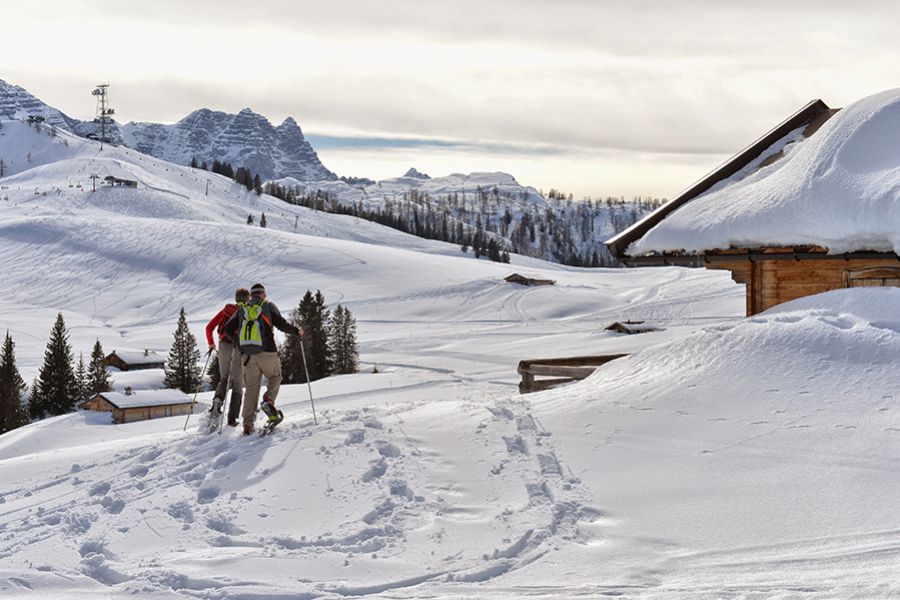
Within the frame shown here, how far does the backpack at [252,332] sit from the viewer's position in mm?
11156

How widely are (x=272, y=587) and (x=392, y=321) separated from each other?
69.4 metres

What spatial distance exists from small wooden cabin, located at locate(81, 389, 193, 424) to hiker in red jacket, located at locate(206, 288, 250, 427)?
30.3m

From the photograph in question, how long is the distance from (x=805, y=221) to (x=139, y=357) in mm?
58277

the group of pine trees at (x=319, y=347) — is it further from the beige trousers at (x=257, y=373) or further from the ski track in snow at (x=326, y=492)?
the ski track in snow at (x=326, y=492)

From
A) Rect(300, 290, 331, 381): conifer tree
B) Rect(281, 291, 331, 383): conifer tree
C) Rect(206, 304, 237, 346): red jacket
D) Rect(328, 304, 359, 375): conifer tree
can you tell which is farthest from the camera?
Rect(300, 290, 331, 381): conifer tree

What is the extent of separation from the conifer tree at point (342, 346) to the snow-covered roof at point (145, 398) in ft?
38.6

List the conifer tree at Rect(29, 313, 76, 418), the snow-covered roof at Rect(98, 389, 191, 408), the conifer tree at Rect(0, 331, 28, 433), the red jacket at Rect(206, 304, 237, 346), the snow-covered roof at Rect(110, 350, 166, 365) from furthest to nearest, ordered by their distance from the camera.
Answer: the snow-covered roof at Rect(110, 350, 166, 365) < the conifer tree at Rect(29, 313, 76, 418) < the conifer tree at Rect(0, 331, 28, 433) < the snow-covered roof at Rect(98, 389, 191, 408) < the red jacket at Rect(206, 304, 237, 346)

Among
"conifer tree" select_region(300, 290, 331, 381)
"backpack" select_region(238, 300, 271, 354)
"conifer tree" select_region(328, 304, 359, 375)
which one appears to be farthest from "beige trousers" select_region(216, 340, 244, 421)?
"conifer tree" select_region(300, 290, 331, 381)

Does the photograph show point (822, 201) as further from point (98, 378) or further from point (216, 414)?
point (98, 378)

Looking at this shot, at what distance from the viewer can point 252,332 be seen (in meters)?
11.2

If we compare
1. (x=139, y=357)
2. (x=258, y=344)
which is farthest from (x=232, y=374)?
(x=139, y=357)

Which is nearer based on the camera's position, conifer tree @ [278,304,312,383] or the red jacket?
the red jacket

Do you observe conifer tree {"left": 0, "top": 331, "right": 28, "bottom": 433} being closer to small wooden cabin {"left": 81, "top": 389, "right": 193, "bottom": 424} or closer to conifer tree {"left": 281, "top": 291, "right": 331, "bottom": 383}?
small wooden cabin {"left": 81, "top": 389, "right": 193, "bottom": 424}

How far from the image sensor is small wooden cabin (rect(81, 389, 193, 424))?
40.8 metres
